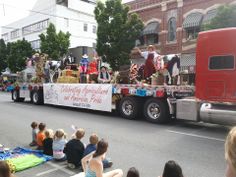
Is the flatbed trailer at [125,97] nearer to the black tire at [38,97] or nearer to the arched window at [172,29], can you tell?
→ the black tire at [38,97]

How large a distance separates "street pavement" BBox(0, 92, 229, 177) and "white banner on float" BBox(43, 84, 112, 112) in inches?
42.3

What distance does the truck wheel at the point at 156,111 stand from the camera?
1116cm

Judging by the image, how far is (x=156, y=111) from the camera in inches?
451

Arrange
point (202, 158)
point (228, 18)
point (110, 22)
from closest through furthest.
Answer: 1. point (202, 158)
2. point (228, 18)
3. point (110, 22)

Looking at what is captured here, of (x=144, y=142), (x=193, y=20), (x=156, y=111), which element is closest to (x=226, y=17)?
(x=193, y=20)

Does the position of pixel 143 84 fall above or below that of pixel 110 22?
below

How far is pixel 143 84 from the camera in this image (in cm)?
1219

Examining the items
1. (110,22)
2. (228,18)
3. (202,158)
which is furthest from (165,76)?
(110,22)

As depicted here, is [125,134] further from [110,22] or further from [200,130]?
[110,22]

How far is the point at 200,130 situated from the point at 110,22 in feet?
57.7

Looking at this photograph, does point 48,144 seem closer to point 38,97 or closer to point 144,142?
point 144,142

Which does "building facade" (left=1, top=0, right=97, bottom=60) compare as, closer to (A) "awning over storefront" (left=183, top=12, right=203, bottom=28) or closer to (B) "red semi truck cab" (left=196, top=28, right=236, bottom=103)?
(A) "awning over storefront" (left=183, top=12, right=203, bottom=28)

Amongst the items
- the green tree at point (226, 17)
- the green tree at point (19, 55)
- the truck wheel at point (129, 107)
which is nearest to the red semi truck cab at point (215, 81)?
the truck wheel at point (129, 107)

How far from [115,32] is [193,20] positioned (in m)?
6.87
